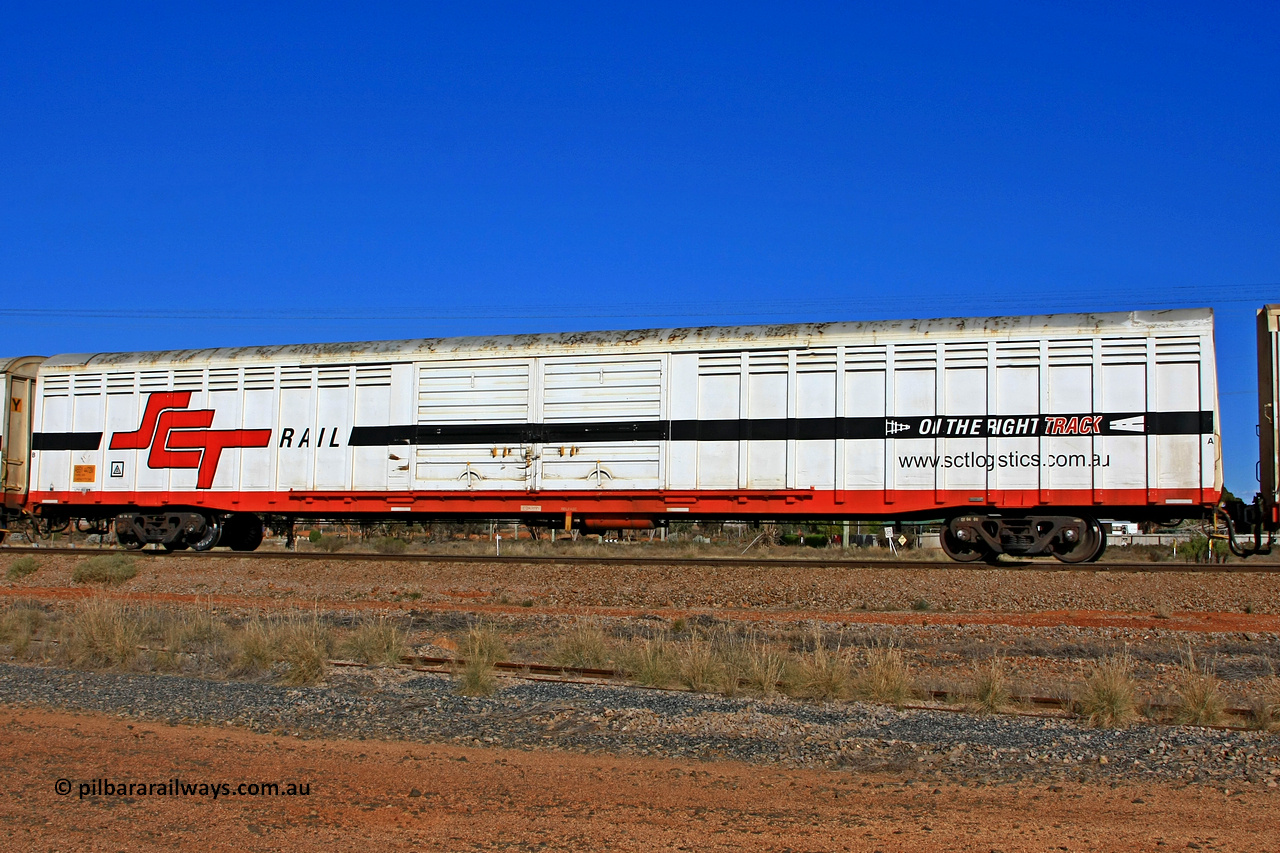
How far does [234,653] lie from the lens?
32.6 ft

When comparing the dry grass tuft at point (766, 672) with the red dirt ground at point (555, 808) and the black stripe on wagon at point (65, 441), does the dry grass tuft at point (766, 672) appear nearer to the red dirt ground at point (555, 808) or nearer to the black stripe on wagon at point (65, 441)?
the red dirt ground at point (555, 808)

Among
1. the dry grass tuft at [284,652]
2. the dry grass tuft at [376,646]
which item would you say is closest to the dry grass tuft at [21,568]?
the dry grass tuft at [284,652]

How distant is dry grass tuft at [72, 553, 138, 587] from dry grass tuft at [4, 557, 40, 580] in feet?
4.25

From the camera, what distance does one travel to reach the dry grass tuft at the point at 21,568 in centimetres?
1834

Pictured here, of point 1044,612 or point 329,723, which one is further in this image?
point 1044,612

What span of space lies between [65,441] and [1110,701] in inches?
742

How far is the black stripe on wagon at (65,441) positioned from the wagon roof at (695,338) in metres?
1.32

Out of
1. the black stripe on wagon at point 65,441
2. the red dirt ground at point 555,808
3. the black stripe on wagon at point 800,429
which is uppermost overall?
the black stripe on wagon at point 800,429

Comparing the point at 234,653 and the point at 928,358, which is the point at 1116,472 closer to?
the point at 928,358

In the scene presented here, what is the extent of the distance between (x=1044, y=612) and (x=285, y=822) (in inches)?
436

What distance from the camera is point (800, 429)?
15992 mm

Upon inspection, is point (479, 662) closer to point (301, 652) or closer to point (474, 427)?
point (301, 652)

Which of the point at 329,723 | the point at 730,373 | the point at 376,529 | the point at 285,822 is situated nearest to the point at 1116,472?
the point at 730,373

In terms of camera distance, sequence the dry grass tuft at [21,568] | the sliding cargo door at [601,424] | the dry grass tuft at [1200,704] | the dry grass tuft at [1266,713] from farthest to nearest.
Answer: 1. the dry grass tuft at [21,568]
2. the sliding cargo door at [601,424]
3. the dry grass tuft at [1200,704]
4. the dry grass tuft at [1266,713]
